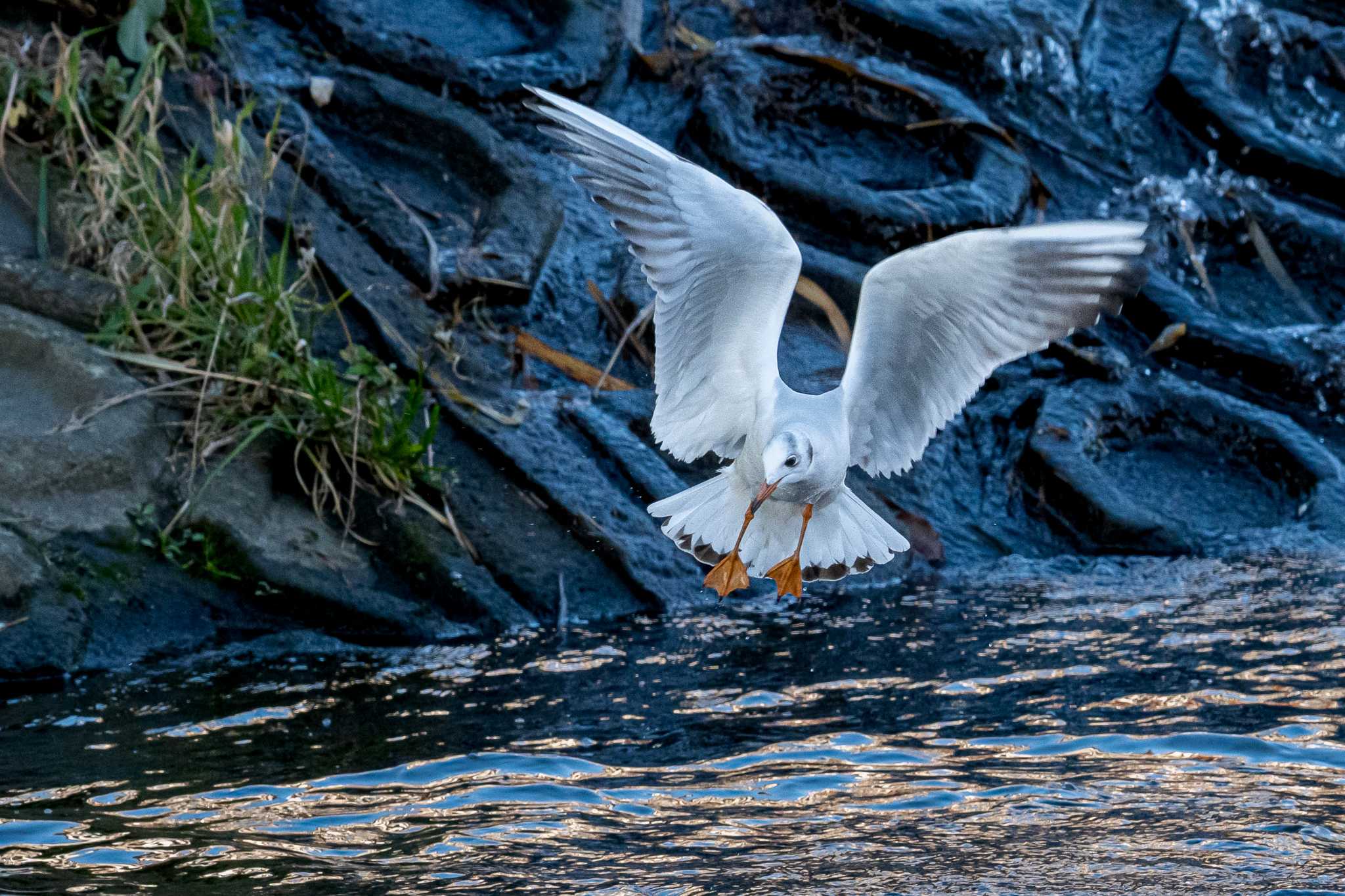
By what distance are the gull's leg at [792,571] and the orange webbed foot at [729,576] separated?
3.2 inches

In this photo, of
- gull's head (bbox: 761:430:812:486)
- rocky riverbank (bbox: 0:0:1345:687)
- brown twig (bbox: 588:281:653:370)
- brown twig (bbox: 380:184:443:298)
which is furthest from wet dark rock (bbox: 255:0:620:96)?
gull's head (bbox: 761:430:812:486)

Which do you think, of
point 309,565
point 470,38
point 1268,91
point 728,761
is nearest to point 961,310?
point 728,761

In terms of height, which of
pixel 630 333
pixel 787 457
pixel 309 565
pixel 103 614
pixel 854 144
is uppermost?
pixel 854 144

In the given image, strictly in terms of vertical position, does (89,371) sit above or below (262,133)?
below

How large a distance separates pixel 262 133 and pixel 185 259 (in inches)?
55.0

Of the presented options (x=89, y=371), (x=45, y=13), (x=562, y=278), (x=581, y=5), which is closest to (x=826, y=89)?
(x=581, y=5)

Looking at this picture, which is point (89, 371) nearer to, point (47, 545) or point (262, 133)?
point (47, 545)

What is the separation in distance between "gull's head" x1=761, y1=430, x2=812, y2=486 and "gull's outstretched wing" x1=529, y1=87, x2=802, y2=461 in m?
0.28

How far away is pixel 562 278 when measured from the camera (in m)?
6.42

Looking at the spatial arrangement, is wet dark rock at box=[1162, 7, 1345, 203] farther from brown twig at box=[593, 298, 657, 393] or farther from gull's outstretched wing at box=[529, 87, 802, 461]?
gull's outstretched wing at box=[529, 87, 802, 461]

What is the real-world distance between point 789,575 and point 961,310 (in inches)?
32.7

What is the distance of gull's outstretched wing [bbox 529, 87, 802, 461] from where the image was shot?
382cm

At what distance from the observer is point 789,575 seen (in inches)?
163

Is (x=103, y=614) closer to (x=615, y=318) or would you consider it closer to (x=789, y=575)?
(x=789, y=575)
